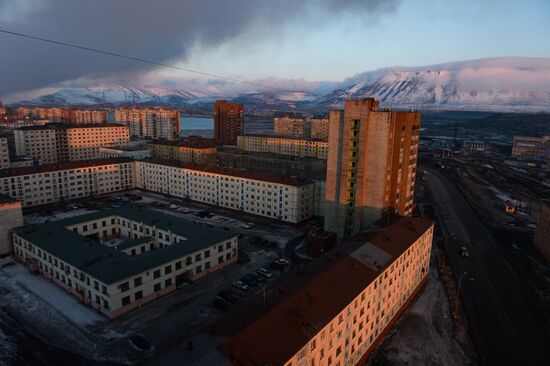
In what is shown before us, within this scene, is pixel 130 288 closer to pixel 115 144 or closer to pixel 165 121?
pixel 115 144

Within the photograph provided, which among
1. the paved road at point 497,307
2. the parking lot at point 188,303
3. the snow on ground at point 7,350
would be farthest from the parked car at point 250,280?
the paved road at point 497,307

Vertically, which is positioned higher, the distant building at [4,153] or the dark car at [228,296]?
the distant building at [4,153]

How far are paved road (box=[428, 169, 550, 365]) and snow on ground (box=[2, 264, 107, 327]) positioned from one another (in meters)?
36.3

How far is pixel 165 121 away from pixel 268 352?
165 m

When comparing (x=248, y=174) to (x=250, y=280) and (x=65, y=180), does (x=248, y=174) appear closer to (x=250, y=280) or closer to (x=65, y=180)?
(x=250, y=280)

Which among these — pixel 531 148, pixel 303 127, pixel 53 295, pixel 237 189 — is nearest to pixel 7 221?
pixel 53 295

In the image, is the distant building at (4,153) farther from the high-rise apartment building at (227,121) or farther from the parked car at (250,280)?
the high-rise apartment building at (227,121)

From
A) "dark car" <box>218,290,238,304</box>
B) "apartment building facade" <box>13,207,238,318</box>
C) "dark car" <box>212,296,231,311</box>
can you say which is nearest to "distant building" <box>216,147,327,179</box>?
"apartment building facade" <box>13,207,238,318</box>

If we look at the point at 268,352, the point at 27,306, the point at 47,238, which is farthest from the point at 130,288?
the point at 268,352

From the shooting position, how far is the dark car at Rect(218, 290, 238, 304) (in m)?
39.4

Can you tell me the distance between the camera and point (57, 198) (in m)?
78.5

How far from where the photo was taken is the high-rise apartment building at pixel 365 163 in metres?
49.2

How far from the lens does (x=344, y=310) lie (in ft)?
84.9

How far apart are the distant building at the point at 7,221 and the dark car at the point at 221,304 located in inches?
1280
